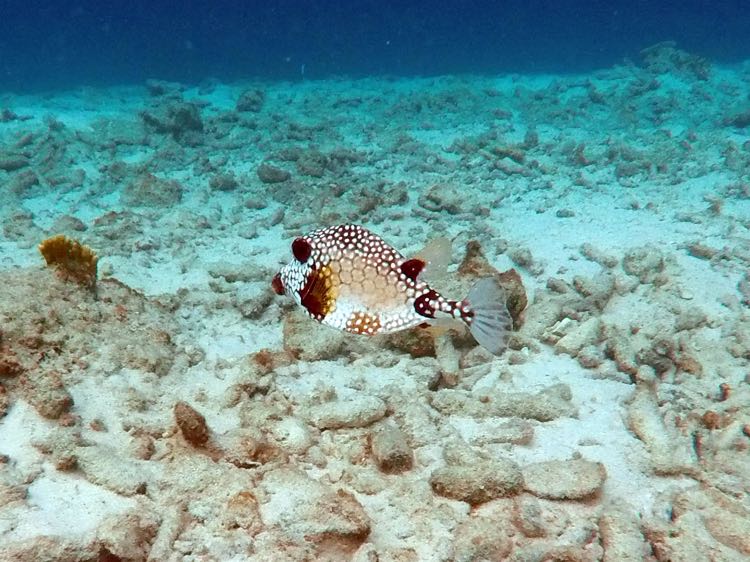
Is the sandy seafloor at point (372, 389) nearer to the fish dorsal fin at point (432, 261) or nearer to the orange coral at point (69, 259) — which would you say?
the orange coral at point (69, 259)

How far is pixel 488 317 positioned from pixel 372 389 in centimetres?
210

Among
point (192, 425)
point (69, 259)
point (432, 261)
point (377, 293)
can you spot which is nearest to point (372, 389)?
point (192, 425)

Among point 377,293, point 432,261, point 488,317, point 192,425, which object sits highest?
point 432,261

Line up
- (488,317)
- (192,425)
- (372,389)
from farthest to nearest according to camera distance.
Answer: (372,389), (192,425), (488,317)

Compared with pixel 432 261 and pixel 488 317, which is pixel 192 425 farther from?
pixel 488 317

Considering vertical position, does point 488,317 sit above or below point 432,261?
below

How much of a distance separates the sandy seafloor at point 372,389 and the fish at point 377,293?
30cm

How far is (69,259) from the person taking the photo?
481 centimetres

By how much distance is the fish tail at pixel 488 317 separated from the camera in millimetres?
2920

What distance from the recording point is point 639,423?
4.34 metres

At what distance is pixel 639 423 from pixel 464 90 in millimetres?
16322

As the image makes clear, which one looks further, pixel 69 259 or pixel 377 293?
pixel 69 259

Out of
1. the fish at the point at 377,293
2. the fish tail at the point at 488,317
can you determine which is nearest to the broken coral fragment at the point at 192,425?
the fish at the point at 377,293

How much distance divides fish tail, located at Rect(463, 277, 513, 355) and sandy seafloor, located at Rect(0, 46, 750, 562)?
0.34m
